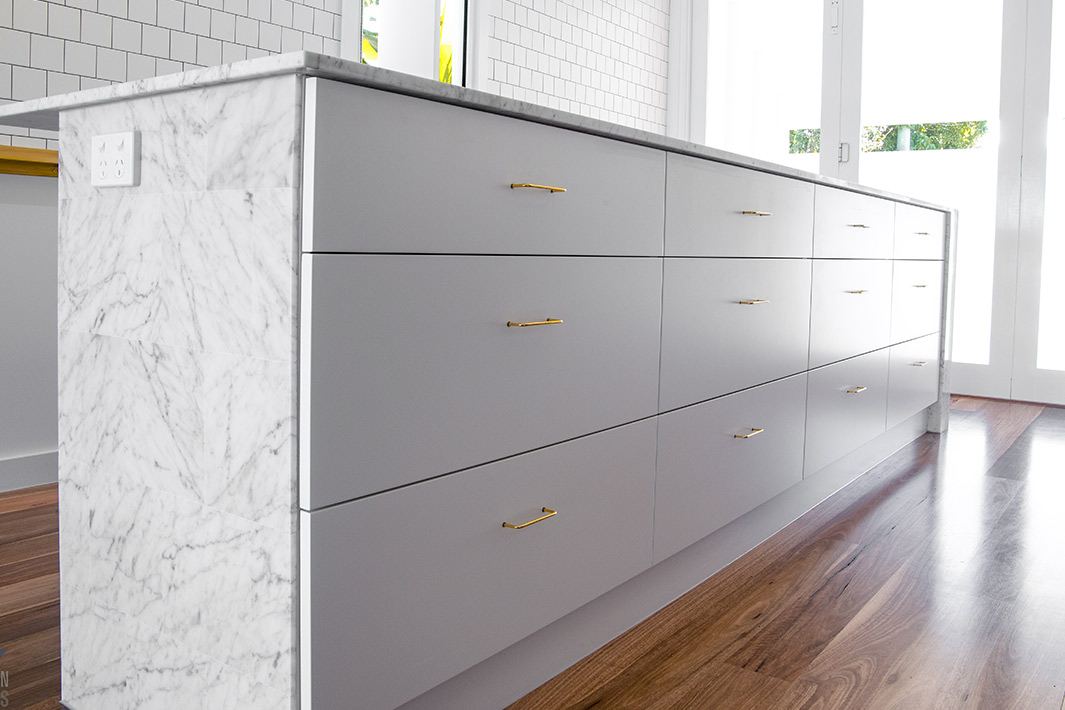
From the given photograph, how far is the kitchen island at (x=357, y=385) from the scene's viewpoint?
1005mm

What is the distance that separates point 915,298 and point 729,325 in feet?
5.43

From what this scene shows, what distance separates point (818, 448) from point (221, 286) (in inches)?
70.3

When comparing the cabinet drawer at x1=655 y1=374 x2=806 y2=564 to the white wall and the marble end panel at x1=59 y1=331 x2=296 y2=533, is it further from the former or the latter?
the white wall

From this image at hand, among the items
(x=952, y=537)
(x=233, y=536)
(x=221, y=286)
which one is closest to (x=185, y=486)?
(x=233, y=536)

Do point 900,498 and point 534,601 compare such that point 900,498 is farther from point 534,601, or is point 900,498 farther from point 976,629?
point 534,601

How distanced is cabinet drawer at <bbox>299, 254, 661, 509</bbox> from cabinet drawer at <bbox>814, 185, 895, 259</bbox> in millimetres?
1013

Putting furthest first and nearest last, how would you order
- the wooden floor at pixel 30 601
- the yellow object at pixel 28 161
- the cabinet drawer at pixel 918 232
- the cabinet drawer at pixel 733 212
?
the cabinet drawer at pixel 918 232, the yellow object at pixel 28 161, the cabinet drawer at pixel 733 212, the wooden floor at pixel 30 601

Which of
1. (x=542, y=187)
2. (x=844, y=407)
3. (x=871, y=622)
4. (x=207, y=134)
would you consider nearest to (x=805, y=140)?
(x=844, y=407)

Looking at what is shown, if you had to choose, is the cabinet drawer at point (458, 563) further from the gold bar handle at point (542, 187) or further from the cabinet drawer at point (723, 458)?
the gold bar handle at point (542, 187)

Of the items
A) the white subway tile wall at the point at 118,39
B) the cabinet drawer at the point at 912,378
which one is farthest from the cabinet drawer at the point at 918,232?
the white subway tile wall at the point at 118,39

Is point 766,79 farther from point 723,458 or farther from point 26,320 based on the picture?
point 26,320

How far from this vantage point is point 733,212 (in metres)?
1.88

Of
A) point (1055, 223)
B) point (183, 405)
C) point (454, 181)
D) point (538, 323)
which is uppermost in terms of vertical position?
point (1055, 223)

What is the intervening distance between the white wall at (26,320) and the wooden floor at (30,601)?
0.63 feet
